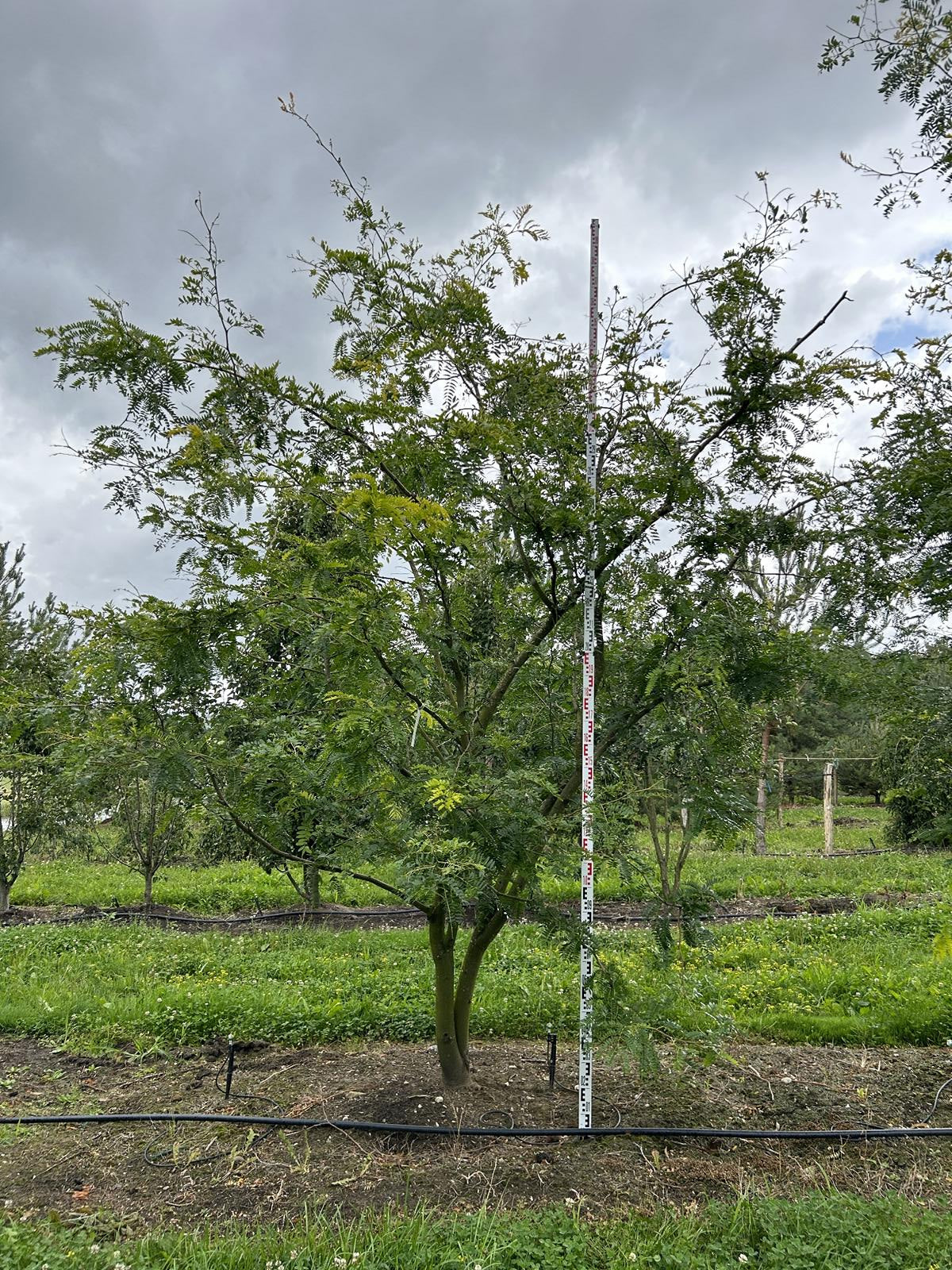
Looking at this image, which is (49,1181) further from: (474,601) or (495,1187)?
(474,601)

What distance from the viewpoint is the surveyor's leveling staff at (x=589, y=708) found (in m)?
3.31

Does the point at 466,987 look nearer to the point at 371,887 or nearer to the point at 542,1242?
the point at 542,1242

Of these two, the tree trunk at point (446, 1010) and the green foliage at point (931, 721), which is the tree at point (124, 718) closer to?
the tree trunk at point (446, 1010)

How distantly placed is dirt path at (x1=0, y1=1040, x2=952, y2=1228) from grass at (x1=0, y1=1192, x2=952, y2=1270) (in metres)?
0.21

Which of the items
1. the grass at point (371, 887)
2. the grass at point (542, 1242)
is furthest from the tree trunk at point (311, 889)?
the grass at point (542, 1242)

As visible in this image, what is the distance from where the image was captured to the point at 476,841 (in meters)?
2.92

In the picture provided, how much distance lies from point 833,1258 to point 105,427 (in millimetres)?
4025

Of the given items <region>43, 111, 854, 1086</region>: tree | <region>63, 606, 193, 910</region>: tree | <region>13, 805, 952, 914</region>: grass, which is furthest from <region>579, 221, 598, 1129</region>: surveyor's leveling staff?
<region>13, 805, 952, 914</region>: grass

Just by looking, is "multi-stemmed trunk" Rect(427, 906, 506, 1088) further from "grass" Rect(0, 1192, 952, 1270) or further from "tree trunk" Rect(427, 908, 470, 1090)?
"grass" Rect(0, 1192, 952, 1270)

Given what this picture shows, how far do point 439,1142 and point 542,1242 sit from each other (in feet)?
3.11

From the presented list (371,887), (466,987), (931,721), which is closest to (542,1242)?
(466,987)

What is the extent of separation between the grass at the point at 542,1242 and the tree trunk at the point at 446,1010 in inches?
42.2

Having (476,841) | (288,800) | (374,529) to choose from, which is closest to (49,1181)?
(288,800)

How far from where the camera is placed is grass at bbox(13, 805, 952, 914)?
10.3m
